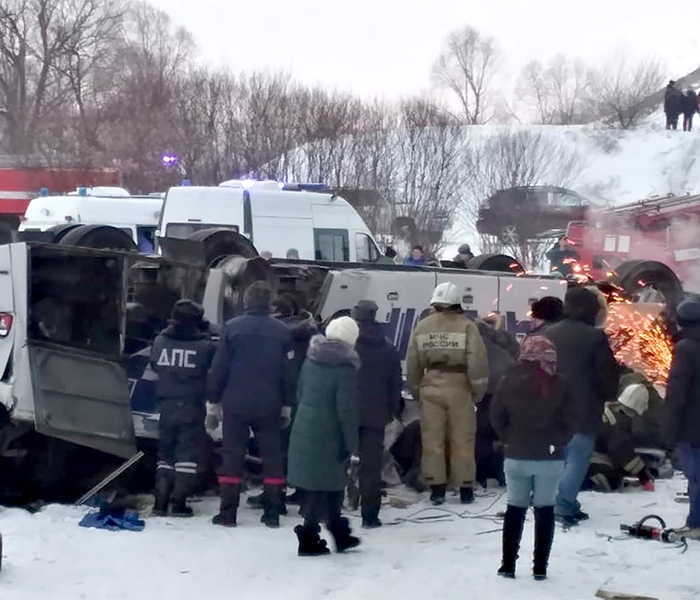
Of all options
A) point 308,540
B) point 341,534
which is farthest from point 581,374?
point 308,540

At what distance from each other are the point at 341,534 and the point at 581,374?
2.15 metres

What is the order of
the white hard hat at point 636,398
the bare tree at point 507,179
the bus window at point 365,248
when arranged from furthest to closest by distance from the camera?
the bare tree at point 507,179, the bus window at point 365,248, the white hard hat at point 636,398

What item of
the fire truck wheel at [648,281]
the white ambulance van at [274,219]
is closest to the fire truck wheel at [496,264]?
the white ambulance van at [274,219]

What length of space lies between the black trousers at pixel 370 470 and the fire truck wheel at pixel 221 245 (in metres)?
2.96

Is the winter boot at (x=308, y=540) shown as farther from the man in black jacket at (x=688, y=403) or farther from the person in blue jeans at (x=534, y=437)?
the man in black jacket at (x=688, y=403)

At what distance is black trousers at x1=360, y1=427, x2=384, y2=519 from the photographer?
30.7 feet

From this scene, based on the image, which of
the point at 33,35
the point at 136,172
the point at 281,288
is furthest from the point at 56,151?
the point at 281,288

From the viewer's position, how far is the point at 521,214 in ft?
106

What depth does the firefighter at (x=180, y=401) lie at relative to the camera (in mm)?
9477

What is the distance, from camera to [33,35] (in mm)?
57375

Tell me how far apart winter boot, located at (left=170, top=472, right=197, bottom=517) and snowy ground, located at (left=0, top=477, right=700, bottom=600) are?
0.51ft

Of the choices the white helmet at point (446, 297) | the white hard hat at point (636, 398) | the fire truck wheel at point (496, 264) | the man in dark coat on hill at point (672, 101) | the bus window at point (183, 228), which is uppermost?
the man in dark coat on hill at point (672, 101)

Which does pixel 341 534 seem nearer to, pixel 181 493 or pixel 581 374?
pixel 181 493

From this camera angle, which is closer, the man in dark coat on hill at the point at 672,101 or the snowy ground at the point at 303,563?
the snowy ground at the point at 303,563
